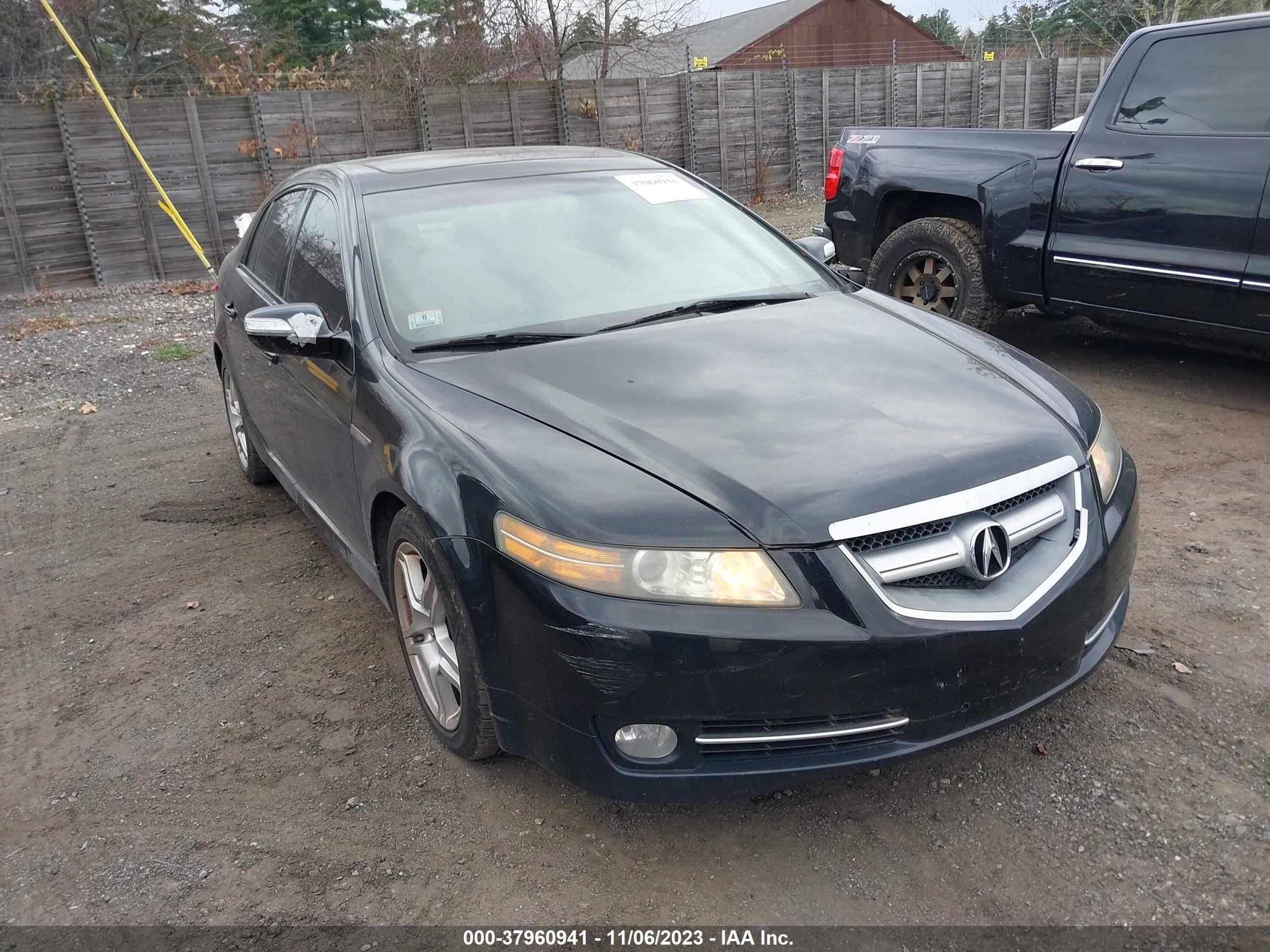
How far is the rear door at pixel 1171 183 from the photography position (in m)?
4.93

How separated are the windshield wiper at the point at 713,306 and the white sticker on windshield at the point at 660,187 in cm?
64

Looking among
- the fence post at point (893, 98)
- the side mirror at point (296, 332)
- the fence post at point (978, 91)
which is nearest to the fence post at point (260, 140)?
the side mirror at point (296, 332)

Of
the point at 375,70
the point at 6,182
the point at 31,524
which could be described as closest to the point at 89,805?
the point at 31,524

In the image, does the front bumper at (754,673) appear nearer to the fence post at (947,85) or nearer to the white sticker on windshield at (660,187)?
the white sticker on windshield at (660,187)

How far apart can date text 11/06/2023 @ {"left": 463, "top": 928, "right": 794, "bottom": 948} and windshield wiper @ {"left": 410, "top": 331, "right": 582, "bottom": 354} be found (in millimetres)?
1642

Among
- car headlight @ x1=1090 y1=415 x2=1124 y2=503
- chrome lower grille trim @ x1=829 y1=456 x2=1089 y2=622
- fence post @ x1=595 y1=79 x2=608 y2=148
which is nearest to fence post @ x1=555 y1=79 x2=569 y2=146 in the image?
fence post @ x1=595 y1=79 x2=608 y2=148

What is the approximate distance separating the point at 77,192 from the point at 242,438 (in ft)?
31.8

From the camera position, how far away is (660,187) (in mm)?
4004

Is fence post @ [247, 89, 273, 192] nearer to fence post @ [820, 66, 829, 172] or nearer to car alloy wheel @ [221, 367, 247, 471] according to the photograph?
car alloy wheel @ [221, 367, 247, 471]

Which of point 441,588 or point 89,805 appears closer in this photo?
point 441,588

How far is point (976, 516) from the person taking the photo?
2.34 metres

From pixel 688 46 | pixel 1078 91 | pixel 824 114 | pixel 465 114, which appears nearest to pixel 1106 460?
pixel 465 114

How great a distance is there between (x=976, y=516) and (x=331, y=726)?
208cm

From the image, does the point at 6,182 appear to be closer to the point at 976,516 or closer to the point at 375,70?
the point at 375,70
